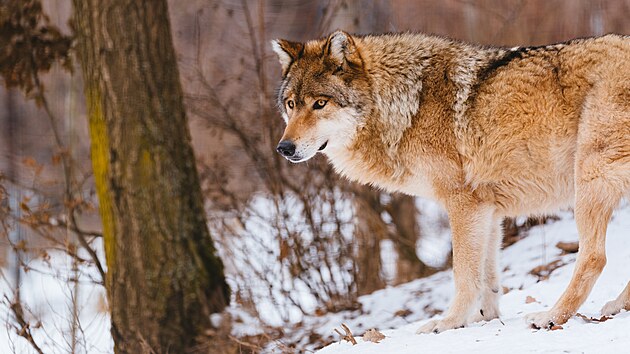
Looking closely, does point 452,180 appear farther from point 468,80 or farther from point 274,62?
point 274,62

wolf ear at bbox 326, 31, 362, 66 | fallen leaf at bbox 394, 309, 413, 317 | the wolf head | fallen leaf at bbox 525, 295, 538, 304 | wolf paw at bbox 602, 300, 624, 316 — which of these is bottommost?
wolf paw at bbox 602, 300, 624, 316

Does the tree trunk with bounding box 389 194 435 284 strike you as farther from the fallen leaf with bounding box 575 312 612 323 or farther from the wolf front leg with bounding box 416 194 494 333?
the fallen leaf with bounding box 575 312 612 323

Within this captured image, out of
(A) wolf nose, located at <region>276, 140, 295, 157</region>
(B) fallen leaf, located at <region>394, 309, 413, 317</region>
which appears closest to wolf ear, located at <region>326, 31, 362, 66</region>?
(A) wolf nose, located at <region>276, 140, 295, 157</region>

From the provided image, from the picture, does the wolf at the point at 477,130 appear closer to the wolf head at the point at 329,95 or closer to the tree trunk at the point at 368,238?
the wolf head at the point at 329,95

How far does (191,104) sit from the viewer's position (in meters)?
9.37

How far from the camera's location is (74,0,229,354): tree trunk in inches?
301

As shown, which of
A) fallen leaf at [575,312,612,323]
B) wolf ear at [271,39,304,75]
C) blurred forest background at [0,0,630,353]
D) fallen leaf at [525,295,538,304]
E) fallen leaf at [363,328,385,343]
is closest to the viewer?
fallen leaf at [575,312,612,323]

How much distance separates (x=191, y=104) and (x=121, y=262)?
244 cm

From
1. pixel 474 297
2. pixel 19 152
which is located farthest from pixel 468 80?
pixel 19 152

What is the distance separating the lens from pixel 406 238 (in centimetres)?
899

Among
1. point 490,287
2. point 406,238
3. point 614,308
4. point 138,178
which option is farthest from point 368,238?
point 614,308

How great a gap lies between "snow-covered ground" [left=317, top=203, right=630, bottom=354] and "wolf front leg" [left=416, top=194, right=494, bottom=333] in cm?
16

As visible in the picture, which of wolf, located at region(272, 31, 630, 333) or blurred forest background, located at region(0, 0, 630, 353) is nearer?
wolf, located at region(272, 31, 630, 333)

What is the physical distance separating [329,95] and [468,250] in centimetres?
139
